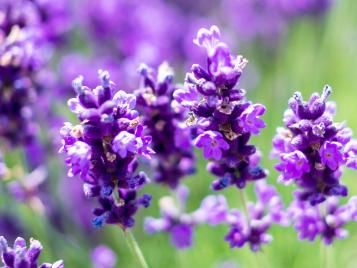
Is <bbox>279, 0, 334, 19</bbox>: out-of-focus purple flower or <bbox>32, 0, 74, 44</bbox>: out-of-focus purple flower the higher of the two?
<bbox>279, 0, 334, 19</bbox>: out-of-focus purple flower

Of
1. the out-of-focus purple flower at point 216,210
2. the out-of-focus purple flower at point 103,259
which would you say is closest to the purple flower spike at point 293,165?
the out-of-focus purple flower at point 216,210

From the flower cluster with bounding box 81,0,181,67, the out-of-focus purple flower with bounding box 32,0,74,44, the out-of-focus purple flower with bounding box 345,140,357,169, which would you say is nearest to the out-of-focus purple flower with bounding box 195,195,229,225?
the out-of-focus purple flower with bounding box 345,140,357,169

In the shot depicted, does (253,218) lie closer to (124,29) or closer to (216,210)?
(216,210)

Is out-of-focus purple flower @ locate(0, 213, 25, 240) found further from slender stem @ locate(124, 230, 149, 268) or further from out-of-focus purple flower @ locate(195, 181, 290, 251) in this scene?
slender stem @ locate(124, 230, 149, 268)

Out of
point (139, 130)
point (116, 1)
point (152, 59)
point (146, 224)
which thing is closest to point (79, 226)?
point (152, 59)

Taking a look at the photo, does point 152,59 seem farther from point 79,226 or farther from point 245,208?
point 245,208

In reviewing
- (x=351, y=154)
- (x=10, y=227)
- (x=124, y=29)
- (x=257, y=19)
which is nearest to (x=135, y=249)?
(x=351, y=154)
